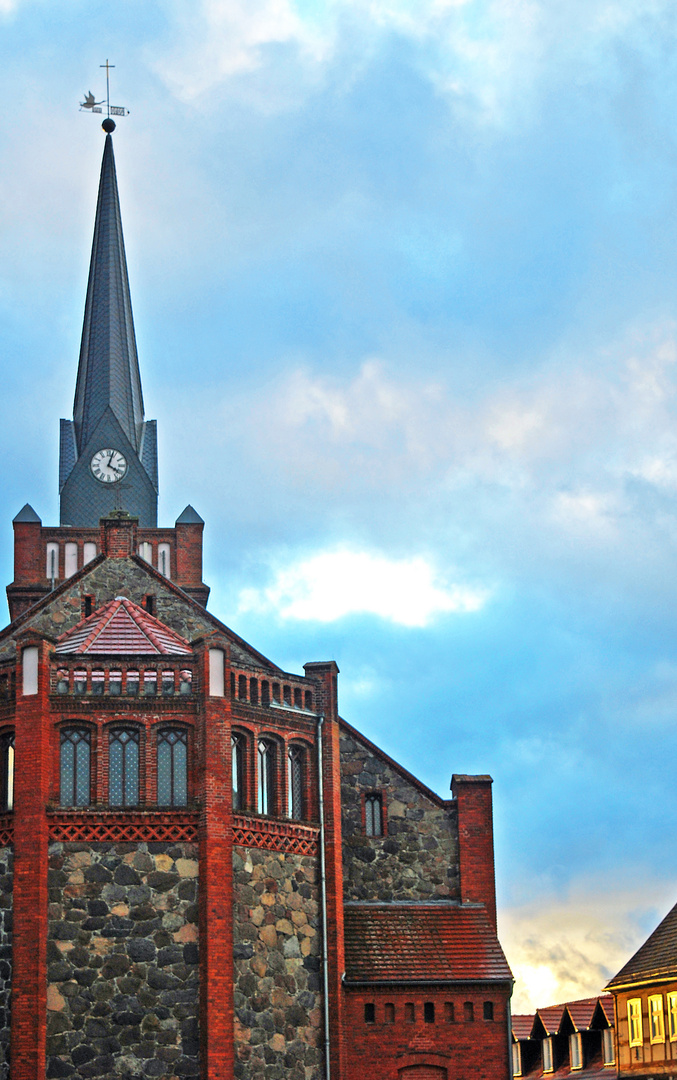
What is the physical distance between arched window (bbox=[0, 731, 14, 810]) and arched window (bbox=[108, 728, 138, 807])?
7.37ft

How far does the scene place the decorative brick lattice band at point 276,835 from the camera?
110 feet

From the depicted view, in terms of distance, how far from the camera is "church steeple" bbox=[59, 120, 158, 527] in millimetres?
56062

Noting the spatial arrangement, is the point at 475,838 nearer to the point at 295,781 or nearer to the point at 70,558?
the point at 295,781

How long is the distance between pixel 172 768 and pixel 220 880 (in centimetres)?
263

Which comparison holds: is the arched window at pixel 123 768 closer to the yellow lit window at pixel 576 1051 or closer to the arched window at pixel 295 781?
the arched window at pixel 295 781

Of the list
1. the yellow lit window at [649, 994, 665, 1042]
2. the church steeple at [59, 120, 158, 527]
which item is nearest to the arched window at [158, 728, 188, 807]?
the yellow lit window at [649, 994, 665, 1042]

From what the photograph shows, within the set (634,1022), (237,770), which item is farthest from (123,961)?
(634,1022)

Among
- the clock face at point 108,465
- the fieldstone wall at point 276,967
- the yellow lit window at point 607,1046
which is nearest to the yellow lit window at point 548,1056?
the yellow lit window at point 607,1046

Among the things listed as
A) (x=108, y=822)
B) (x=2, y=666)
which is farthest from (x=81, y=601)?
(x=108, y=822)

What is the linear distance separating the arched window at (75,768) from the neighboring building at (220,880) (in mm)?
48

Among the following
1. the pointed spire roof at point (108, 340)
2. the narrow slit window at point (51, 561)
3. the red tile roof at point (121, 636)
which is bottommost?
the red tile roof at point (121, 636)

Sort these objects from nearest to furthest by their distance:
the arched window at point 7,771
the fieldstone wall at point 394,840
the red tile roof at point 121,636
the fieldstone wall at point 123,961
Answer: the fieldstone wall at point 123,961, the arched window at point 7,771, the red tile roof at point 121,636, the fieldstone wall at point 394,840

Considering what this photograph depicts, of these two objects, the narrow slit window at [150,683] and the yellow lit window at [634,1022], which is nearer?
the narrow slit window at [150,683]

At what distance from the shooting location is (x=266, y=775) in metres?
35.1
